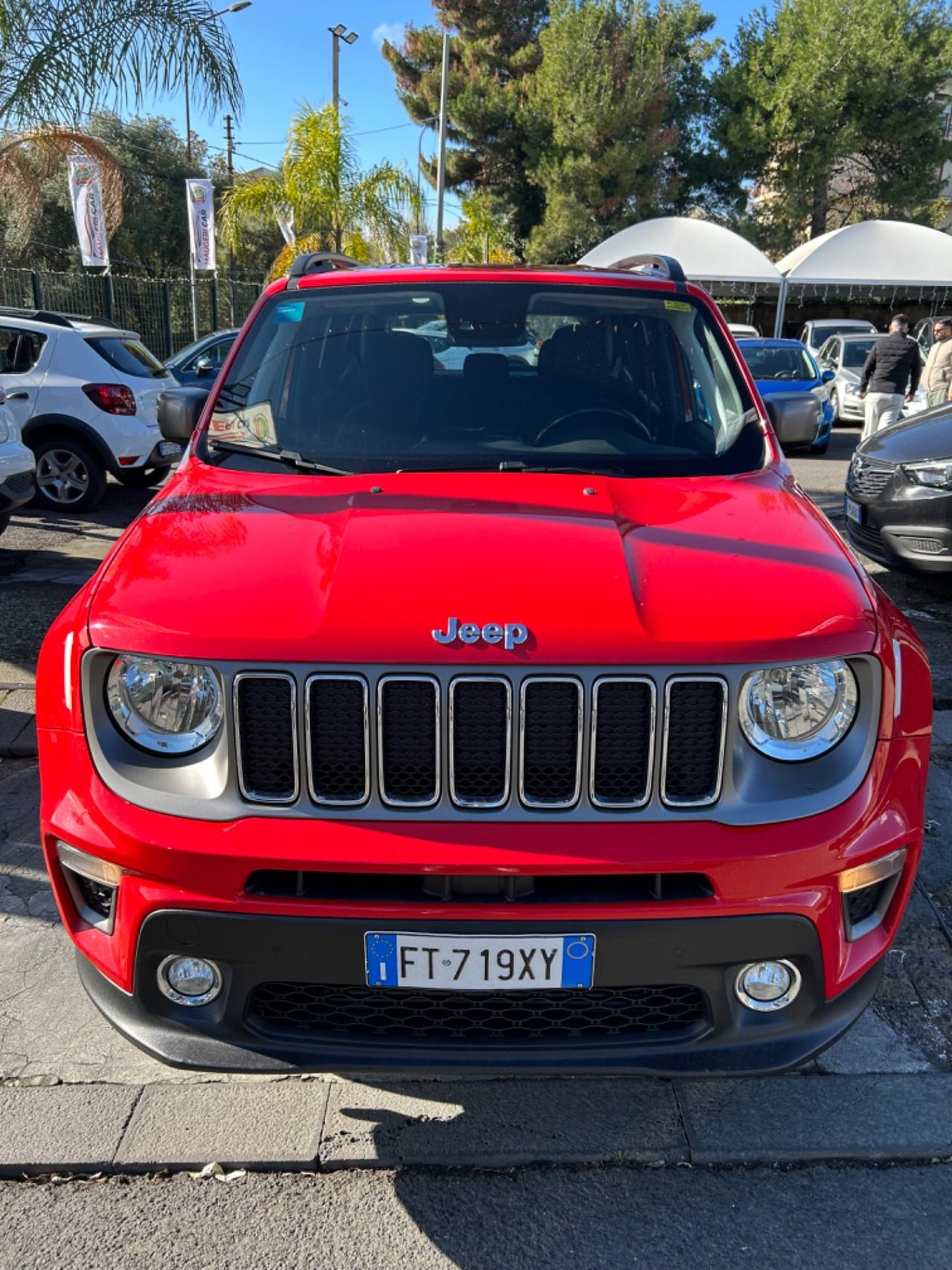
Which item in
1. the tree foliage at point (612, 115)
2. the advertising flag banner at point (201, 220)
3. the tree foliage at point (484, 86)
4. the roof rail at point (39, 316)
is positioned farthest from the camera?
the tree foliage at point (484, 86)

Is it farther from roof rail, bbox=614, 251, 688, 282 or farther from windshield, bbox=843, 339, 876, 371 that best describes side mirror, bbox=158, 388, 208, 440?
windshield, bbox=843, 339, 876, 371

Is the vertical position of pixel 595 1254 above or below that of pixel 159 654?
below

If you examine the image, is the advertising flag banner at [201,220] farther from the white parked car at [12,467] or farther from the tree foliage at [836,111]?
the tree foliage at [836,111]

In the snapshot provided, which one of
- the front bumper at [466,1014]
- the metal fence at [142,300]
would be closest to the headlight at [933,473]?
the front bumper at [466,1014]

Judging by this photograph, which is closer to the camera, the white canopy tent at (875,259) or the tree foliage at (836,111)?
the white canopy tent at (875,259)

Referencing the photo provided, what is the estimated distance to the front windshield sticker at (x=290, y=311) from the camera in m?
3.50

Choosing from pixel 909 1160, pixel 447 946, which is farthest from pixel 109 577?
pixel 909 1160

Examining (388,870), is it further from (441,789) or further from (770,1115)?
(770,1115)

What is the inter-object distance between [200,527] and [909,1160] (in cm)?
222

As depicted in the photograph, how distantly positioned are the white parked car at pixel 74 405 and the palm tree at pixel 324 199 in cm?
1111

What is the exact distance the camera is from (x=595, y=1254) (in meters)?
2.15

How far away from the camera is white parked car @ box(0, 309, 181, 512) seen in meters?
9.22

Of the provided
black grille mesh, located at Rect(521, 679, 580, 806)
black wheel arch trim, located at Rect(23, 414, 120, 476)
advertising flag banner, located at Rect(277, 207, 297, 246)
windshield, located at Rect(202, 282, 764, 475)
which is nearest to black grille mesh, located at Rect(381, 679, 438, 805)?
black grille mesh, located at Rect(521, 679, 580, 806)

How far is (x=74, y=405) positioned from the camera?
364 inches
